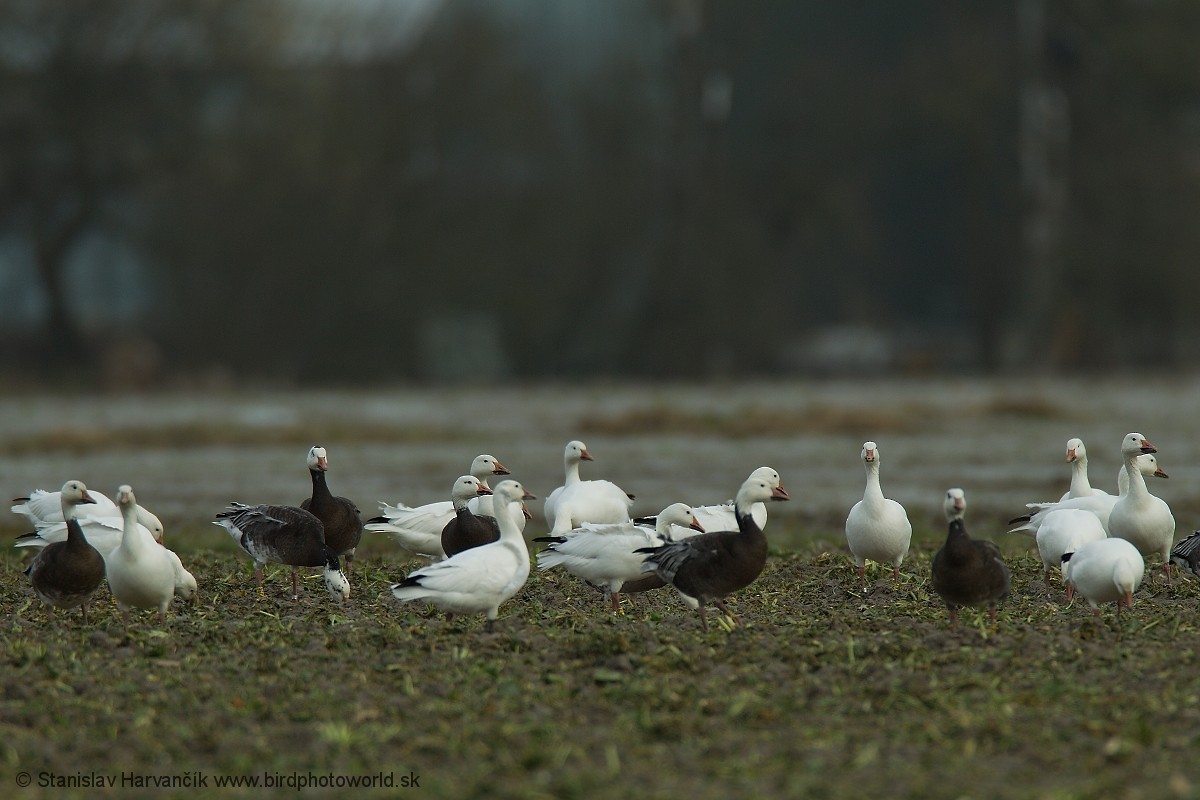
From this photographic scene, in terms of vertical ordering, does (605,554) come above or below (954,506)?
below

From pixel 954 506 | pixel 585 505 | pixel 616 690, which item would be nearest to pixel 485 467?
pixel 585 505

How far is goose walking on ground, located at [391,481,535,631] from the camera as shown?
8539mm

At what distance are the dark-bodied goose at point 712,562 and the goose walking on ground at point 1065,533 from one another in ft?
6.79

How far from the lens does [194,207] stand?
37562 millimetres

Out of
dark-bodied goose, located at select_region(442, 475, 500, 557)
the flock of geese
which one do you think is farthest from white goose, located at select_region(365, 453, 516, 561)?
dark-bodied goose, located at select_region(442, 475, 500, 557)

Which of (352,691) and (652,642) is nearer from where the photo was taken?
(352,691)

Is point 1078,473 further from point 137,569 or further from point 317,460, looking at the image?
point 137,569

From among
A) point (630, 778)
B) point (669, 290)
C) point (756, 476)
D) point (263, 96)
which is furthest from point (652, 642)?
point (263, 96)

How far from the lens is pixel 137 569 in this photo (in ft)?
28.5

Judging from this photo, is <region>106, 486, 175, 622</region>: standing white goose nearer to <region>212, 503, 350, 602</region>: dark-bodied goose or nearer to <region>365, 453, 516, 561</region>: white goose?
<region>212, 503, 350, 602</region>: dark-bodied goose

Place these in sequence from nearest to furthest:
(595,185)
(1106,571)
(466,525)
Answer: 1. (1106,571)
2. (466,525)
3. (595,185)

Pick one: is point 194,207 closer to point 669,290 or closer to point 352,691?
point 669,290

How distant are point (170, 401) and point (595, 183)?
467 inches

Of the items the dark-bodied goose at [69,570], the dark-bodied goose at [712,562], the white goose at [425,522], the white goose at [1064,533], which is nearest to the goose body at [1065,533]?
the white goose at [1064,533]
